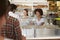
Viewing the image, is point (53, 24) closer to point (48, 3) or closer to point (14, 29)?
point (48, 3)

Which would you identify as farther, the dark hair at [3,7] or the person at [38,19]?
the person at [38,19]

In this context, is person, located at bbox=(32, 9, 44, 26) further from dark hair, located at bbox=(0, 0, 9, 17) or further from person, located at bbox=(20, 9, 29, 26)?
dark hair, located at bbox=(0, 0, 9, 17)

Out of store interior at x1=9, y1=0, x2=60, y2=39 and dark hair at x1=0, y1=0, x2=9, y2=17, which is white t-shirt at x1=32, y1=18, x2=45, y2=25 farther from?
dark hair at x1=0, y1=0, x2=9, y2=17

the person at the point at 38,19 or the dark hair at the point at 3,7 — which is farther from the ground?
the dark hair at the point at 3,7

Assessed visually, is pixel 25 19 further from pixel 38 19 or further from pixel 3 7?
pixel 3 7

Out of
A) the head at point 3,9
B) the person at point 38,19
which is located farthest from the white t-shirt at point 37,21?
the head at point 3,9

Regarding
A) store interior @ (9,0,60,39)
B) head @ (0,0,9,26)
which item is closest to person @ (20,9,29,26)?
store interior @ (9,0,60,39)

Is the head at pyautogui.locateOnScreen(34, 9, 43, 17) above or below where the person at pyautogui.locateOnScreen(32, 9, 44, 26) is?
above

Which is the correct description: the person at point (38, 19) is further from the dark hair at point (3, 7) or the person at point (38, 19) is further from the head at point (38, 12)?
the dark hair at point (3, 7)

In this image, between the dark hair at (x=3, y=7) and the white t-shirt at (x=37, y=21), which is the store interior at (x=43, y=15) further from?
the dark hair at (x=3, y=7)

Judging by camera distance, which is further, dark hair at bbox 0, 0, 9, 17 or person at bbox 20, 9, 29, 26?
person at bbox 20, 9, 29, 26

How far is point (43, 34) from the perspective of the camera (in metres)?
1.51

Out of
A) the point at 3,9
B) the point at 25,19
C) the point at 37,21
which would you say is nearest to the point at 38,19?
the point at 37,21

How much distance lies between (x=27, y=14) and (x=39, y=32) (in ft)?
0.67
